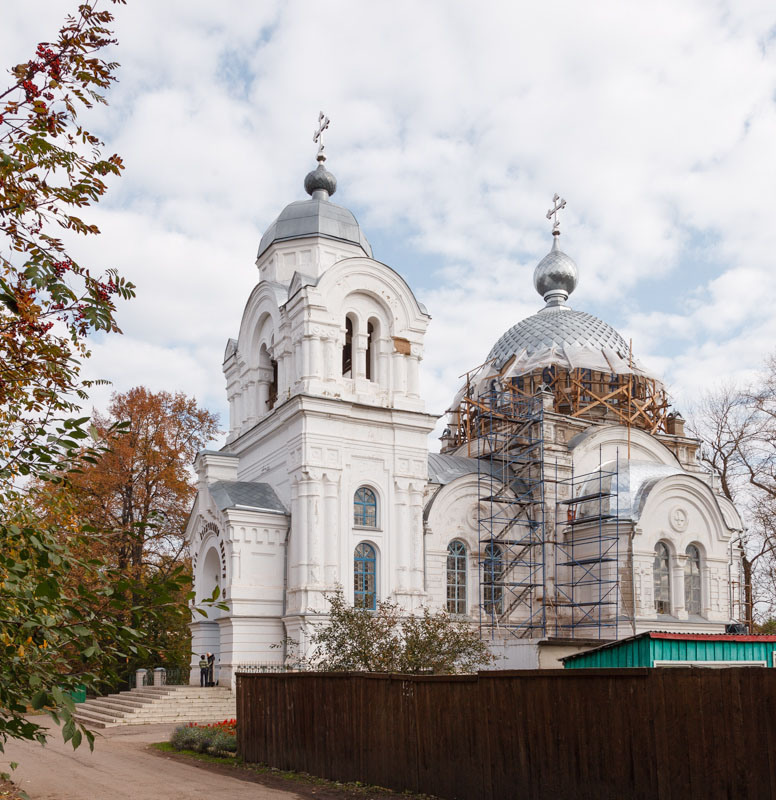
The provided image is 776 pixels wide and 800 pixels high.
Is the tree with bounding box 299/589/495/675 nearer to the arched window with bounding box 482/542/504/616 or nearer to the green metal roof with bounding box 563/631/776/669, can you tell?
the green metal roof with bounding box 563/631/776/669

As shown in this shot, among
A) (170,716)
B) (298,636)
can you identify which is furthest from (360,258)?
(170,716)

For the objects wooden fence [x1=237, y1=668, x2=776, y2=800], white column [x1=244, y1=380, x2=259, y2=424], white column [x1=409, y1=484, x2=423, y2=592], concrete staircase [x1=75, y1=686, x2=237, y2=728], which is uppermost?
white column [x1=244, y1=380, x2=259, y2=424]

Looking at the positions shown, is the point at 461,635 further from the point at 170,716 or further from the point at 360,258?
the point at 360,258

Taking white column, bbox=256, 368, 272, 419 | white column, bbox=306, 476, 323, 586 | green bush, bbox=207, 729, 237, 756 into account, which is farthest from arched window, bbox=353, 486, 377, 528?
green bush, bbox=207, 729, 237, 756

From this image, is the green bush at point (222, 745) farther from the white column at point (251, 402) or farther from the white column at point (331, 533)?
the white column at point (251, 402)

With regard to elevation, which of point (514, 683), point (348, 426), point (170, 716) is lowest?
point (170, 716)

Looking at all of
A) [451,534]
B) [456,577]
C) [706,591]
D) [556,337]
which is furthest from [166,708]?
[556,337]

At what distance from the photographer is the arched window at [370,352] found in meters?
27.8

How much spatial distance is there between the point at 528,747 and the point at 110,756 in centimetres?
889

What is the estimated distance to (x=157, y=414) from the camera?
3453 centimetres

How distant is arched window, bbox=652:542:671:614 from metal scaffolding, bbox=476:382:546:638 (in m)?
3.45

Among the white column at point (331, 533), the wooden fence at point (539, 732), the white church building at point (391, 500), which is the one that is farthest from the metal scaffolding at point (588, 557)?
the wooden fence at point (539, 732)

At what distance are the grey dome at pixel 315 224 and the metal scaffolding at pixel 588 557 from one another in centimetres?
1010

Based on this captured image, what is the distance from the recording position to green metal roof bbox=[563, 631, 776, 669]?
13.1 meters
